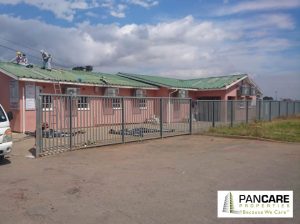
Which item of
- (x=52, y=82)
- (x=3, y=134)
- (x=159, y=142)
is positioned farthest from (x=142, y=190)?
(x=52, y=82)

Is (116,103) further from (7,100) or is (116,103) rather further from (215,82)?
(215,82)

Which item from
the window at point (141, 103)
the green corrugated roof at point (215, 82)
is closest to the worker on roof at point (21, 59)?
the window at point (141, 103)

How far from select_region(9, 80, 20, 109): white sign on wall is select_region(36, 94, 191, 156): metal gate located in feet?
20.2

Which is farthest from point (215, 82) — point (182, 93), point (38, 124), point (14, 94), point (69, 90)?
point (38, 124)

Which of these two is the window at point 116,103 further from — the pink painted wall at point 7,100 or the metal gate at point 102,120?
the pink painted wall at point 7,100

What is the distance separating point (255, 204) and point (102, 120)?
889cm

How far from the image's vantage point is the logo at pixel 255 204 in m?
5.55

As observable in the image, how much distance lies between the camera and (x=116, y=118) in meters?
14.5

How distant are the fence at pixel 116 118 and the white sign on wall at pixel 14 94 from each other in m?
6.14

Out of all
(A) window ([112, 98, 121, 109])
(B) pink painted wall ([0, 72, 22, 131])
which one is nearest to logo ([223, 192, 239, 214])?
(A) window ([112, 98, 121, 109])

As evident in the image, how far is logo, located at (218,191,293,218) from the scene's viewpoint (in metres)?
5.55

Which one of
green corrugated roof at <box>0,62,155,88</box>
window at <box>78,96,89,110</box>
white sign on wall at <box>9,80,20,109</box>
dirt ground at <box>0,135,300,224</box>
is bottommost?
dirt ground at <box>0,135,300,224</box>

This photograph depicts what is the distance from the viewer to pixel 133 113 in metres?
15.4

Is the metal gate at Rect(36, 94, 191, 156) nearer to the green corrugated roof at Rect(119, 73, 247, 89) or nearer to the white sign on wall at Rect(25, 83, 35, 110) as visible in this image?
the white sign on wall at Rect(25, 83, 35, 110)
